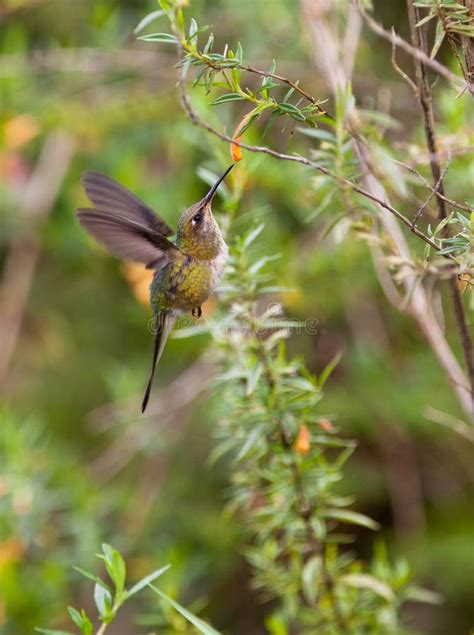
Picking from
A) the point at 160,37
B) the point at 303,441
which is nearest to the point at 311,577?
the point at 303,441

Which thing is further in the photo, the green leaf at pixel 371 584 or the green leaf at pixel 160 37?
the green leaf at pixel 371 584

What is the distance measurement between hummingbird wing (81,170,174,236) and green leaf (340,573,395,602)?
930 millimetres

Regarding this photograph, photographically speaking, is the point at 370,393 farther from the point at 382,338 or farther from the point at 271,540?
the point at 271,540

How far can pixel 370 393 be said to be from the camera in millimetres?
3977

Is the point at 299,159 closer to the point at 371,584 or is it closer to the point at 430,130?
the point at 430,130

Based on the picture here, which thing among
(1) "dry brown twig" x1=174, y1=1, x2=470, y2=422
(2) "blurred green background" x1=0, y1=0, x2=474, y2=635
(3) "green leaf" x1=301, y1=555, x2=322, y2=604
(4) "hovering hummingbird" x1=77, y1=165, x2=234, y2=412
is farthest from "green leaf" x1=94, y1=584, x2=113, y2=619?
(2) "blurred green background" x1=0, y1=0, x2=474, y2=635

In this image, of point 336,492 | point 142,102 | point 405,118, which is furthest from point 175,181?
point 336,492

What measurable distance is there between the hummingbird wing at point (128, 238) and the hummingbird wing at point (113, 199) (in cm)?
2

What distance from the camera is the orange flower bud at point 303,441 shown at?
1755 millimetres

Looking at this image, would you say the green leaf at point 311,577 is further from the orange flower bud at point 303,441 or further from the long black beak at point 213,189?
the long black beak at point 213,189

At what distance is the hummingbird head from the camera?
204 centimetres

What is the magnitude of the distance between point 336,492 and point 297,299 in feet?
3.59

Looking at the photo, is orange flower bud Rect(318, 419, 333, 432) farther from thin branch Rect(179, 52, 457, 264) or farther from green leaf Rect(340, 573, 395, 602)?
thin branch Rect(179, 52, 457, 264)

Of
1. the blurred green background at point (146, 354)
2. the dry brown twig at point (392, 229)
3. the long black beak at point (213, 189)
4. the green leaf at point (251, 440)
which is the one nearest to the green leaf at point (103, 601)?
the green leaf at point (251, 440)
